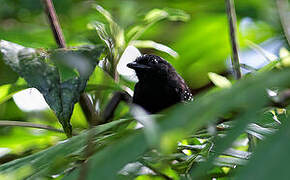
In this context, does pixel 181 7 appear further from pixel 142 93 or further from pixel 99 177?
pixel 99 177

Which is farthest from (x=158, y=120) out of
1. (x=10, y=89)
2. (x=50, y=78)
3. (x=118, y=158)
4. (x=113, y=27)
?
(x=10, y=89)

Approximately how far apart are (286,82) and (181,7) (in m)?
1.42

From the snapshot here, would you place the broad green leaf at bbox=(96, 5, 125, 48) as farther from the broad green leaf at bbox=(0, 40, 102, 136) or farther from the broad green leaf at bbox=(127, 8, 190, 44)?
the broad green leaf at bbox=(0, 40, 102, 136)

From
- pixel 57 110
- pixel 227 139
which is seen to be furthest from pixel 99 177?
pixel 57 110

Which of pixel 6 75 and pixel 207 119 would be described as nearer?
pixel 207 119

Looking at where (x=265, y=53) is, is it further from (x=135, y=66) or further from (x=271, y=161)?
(x=271, y=161)

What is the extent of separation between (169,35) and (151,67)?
0.20 meters

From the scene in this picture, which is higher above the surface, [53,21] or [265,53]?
[53,21]

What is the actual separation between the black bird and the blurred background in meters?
0.10

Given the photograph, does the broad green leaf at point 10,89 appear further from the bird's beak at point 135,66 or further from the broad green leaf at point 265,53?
the broad green leaf at point 265,53

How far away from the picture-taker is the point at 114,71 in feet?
5.25

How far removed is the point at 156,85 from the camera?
2236 millimetres

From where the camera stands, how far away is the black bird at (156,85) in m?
2.08

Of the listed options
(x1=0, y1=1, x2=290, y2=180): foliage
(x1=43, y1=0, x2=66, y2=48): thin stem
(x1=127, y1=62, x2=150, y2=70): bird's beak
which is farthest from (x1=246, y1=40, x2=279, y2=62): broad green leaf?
(x1=43, y1=0, x2=66, y2=48): thin stem
